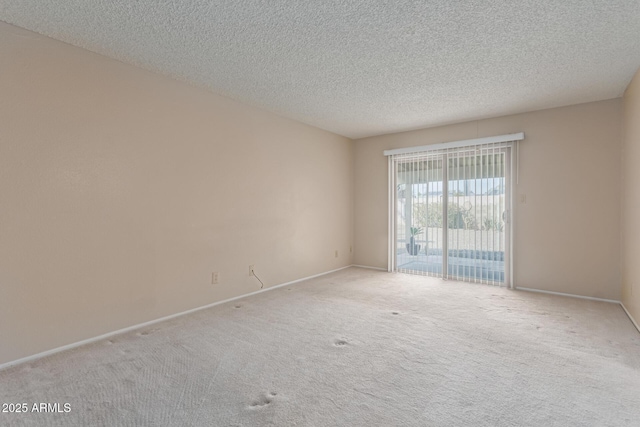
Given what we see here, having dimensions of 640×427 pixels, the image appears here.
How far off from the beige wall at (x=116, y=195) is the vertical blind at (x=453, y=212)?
7.29 ft

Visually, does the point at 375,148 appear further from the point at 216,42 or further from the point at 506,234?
the point at 216,42

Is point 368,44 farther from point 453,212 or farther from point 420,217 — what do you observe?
point 420,217

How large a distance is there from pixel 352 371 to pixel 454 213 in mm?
3410

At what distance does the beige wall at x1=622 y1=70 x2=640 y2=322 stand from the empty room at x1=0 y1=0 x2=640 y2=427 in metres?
0.06

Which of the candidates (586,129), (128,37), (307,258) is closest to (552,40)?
(586,129)

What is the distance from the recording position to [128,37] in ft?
7.95

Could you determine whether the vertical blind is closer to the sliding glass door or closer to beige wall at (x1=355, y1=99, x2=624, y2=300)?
the sliding glass door

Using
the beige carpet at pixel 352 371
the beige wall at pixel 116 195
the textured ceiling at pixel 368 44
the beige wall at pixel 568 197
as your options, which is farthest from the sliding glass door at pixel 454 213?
the beige wall at pixel 116 195

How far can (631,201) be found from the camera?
3199mm

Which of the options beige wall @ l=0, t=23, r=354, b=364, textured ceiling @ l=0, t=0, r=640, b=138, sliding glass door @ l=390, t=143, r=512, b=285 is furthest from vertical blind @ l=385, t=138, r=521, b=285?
beige wall @ l=0, t=23, r=354, b=364

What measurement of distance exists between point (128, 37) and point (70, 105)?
2.39ft

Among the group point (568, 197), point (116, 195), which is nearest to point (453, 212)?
point (568, 197)

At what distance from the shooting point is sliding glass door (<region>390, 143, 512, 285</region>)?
14.6 feet

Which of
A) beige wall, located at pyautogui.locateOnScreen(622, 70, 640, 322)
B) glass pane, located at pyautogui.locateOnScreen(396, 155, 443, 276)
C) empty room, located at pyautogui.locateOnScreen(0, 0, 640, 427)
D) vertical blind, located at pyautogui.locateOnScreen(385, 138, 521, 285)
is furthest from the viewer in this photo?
glass pane, located at pyautogui.locateOnScreen(396, 155, 443, 276)
